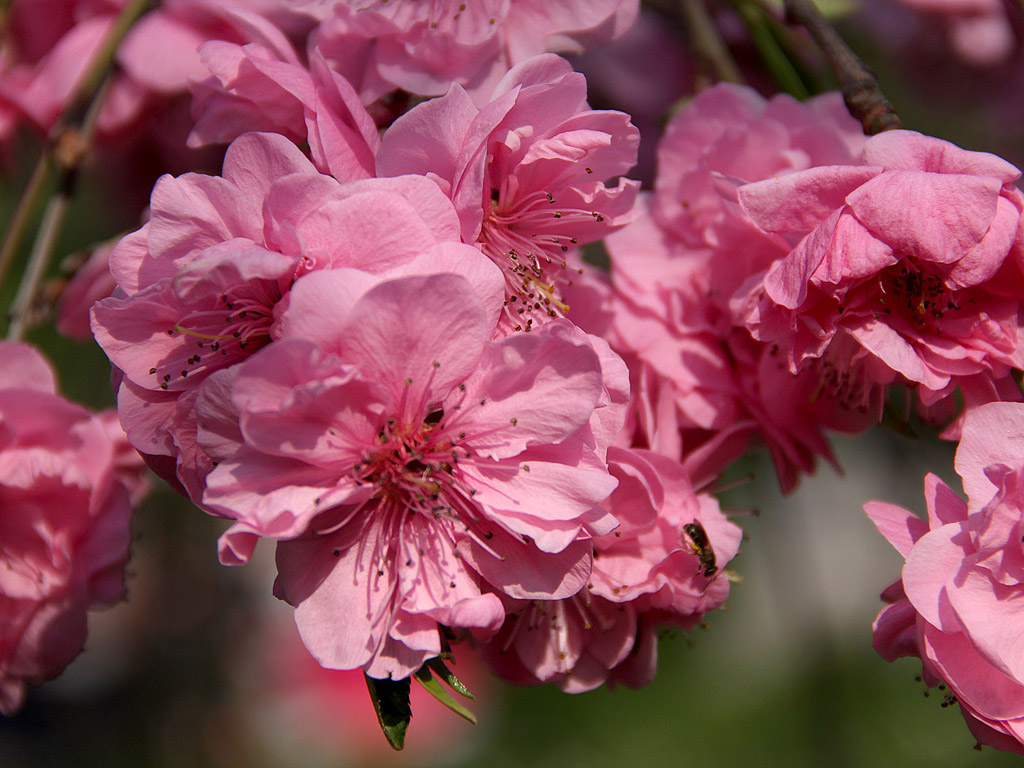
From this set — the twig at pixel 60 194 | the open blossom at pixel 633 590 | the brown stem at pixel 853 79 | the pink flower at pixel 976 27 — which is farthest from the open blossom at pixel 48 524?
the pink flower at pixel 976 27

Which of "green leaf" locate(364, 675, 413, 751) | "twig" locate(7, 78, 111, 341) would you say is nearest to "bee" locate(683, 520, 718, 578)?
"green leaf" locate(364, 675, 413, 751)

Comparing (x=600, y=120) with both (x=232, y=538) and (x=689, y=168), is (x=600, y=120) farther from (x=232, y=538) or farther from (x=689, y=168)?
(x=232, y=538)

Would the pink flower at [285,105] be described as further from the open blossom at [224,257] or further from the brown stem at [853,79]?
the brown stem at [853,79]

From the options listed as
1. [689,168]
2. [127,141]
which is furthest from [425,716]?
[689,168]

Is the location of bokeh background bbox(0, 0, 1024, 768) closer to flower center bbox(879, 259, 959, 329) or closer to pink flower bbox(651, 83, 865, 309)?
pink flower bbox(651, 83, 865, 309)

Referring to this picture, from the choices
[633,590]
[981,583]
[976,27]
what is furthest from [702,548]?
[976,27]

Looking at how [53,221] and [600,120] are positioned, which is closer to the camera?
[600,120]

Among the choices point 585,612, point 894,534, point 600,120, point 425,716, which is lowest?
point 425,716
